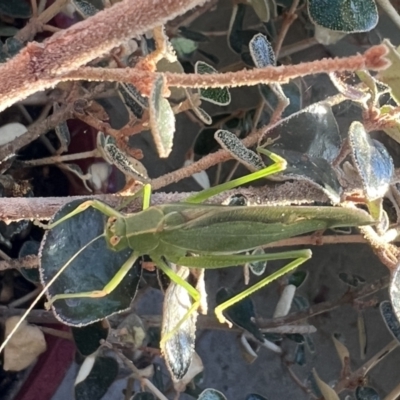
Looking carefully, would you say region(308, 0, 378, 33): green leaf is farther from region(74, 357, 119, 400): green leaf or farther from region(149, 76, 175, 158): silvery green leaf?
region(74, 357, 119, 400): green leaf

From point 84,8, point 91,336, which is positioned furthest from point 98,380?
point 84,8

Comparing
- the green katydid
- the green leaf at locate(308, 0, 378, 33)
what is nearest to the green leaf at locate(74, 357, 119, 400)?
the green katydid

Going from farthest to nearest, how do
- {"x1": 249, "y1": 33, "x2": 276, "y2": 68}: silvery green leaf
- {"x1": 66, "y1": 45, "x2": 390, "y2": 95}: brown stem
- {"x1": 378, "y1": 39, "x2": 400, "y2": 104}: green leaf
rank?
{"x1": 249, "y1": 33, "x2": 276, "y2": 68}: silvery green leaf
{"x1": 378, "y1": 39, "x2": 400, "y2": 104}: green leaf
{"x1": 66, "y1": 45, "x2": 390, "y2": 95}: brown stem

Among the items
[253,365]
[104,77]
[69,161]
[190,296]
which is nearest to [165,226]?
[190,296]

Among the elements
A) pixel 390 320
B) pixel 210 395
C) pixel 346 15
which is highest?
pixel 346 15

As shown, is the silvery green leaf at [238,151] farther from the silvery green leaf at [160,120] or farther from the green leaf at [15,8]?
the green leaf at [15,8]

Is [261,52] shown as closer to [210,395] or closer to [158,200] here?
[158,200]
